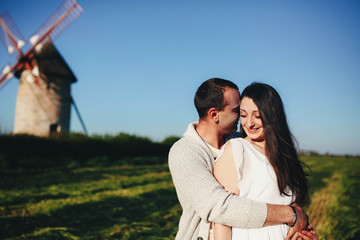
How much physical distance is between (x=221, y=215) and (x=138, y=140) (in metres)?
18.5

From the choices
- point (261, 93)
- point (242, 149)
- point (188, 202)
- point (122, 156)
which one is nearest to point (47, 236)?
point (188, 202)

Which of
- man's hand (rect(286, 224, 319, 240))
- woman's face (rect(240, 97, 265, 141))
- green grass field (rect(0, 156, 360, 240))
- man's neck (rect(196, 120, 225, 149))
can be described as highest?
woman's face (rect(240, 97, 265, 141))

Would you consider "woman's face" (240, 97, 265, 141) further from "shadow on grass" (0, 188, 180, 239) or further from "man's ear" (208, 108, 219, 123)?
"shadow on grass" (0, 188, 180, 239)

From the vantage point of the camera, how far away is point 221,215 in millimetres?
1616

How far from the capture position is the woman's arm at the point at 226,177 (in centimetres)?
171

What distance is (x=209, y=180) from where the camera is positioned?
1752 millimetres

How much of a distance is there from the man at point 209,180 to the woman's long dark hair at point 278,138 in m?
0.17

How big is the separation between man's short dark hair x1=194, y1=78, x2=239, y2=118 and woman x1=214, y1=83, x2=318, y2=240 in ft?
1.00

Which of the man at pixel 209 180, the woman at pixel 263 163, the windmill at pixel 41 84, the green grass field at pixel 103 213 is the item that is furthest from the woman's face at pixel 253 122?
the windmill at pixel 41 84

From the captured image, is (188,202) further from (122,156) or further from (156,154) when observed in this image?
(156,154)

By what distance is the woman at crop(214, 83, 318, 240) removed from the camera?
1.73 m

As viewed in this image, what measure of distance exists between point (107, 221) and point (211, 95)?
3.56 metres

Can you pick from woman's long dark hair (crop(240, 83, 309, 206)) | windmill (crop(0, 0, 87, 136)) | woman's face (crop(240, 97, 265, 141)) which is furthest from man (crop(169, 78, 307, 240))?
windmill (crop(0, 0, 87, 136))

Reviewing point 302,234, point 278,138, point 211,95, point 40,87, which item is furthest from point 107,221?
point 40,87
